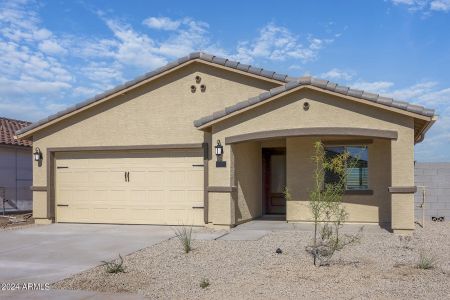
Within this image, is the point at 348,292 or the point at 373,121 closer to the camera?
the point at 348,292

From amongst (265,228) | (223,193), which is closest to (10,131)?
(223,193)

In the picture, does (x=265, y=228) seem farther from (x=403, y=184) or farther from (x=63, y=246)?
(x=63, y=246)

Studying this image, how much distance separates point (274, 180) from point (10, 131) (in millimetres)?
13071

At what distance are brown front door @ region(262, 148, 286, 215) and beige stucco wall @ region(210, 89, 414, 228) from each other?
8.09ft

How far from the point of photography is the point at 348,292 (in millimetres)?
7434

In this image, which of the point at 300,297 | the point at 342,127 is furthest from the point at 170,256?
the point at 342,127

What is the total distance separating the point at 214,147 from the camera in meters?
14.9

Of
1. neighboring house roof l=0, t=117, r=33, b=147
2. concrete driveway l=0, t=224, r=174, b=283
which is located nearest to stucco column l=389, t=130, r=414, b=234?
concrete driveway l=0, t=224, r=174, b=283

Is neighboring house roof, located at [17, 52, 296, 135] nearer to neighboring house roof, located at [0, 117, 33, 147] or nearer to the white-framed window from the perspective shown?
the white-framed window

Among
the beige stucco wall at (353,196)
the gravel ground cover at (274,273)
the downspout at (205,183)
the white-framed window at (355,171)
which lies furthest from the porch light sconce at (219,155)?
the gravel ground cover at (274,273)

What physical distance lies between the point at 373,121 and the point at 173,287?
298 inches

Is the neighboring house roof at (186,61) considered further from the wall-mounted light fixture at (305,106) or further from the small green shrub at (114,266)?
the small green shrub at (114,266)

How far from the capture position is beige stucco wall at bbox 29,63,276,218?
632 inches

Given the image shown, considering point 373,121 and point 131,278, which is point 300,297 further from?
point 373,121
